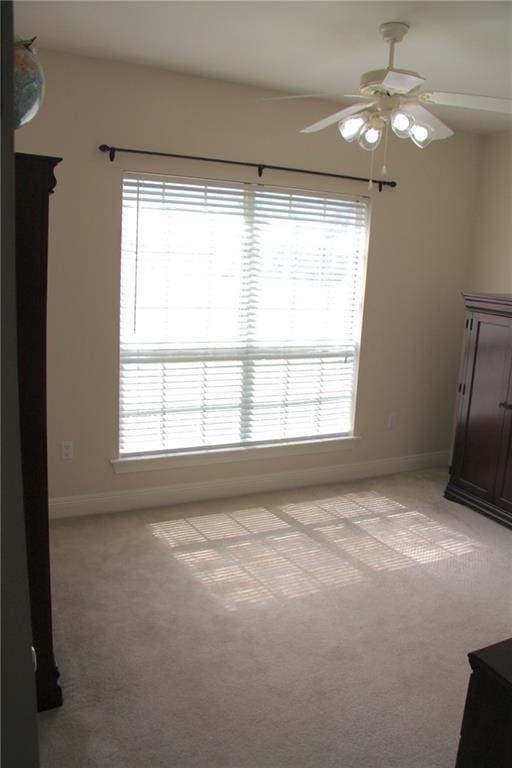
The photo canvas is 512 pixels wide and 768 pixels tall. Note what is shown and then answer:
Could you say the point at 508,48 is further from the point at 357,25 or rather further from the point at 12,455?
the point at 12,455

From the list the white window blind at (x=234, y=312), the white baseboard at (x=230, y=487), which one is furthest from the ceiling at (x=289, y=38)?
the white baseboard at (x=230, y=487)

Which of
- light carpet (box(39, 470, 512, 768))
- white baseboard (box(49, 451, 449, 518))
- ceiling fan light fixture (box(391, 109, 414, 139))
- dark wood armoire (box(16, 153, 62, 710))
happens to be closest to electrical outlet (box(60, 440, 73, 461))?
white baseboard (box(49, 451, 449, 518))

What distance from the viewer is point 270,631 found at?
105 inches

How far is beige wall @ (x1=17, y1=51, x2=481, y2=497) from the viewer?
11.1 ft

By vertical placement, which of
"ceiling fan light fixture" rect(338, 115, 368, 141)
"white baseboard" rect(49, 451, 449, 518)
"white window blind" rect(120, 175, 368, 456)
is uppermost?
"ceiling fan light fixture" rect(338, 115, 368, 141)

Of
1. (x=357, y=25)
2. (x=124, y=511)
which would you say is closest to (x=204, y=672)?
(x=124, y=511)

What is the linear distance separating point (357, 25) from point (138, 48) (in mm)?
1128

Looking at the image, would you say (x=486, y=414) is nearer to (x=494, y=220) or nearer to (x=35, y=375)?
(x=494, y=220)

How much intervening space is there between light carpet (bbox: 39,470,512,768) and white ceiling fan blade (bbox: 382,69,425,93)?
2.21 metres

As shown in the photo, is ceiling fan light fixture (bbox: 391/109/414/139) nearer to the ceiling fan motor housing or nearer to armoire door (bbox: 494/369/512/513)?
the ceiling fan motor housing

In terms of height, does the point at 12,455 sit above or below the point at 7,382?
below

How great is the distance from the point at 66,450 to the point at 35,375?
5.84 ft

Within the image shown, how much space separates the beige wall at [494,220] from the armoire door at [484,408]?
73 centimetres

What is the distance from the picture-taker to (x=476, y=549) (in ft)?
11.8
